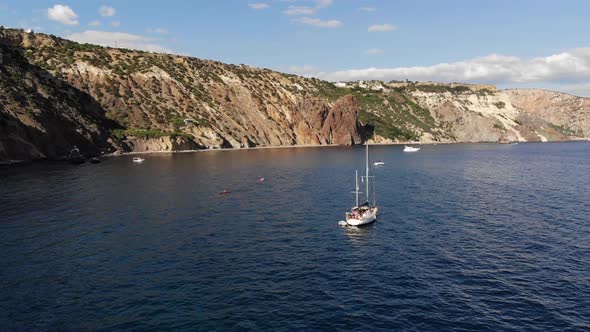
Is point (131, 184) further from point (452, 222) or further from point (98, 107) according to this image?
point (98, 107)

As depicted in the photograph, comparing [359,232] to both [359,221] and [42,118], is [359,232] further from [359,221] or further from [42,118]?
[42,118]

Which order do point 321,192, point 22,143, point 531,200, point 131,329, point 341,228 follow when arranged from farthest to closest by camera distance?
point 22,143, point 321,192, point 531,200, point 341,228, point 131,329

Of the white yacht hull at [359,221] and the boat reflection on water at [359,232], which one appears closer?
the boat reflection on water at [359,232]

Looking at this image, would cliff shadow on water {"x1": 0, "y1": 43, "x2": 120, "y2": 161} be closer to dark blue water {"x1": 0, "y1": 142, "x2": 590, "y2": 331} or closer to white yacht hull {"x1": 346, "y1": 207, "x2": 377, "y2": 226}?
dark blue water {"x1": 0, "y1": 142, "x2": 590, "y2": 331}

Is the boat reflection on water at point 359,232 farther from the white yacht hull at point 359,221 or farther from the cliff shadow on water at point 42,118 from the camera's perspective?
the cliff shadow on water at point 42,118

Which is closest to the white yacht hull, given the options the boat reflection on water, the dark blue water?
the boat reflection on water

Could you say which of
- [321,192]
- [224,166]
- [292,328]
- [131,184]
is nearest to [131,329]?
[292,328]

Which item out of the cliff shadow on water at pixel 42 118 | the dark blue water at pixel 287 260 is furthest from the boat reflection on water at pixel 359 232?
the cliff shadow on water at pixel 42 118
